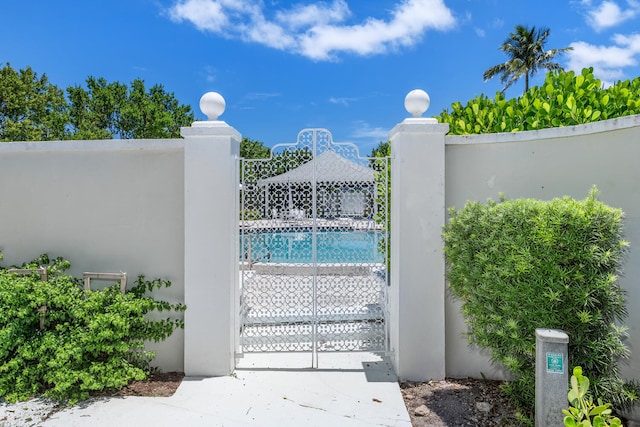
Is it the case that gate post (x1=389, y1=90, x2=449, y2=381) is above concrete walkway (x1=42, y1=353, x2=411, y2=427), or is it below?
above

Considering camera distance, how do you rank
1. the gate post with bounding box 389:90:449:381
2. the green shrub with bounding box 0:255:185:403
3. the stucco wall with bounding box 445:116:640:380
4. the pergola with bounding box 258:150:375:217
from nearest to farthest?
1. the stucco wall with bounding box 445:116:640:380
2. the green shrub with bounding box 0:255:185:403
3. the gate post with bounding box 389:90:449:381
4. the pergola with bounding box 258:150:375:217

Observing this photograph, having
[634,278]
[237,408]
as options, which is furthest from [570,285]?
[237,408]

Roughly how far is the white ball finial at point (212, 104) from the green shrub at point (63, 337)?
2246 millimetres

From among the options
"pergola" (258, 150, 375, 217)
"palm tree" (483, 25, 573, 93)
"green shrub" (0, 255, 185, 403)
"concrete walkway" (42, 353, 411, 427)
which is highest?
"palm tree" (483, 25, 573, 93)

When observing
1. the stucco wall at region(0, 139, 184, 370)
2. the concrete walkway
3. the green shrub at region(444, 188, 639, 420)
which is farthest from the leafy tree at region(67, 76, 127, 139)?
the green shrub at region(444, 188, 639, 420)

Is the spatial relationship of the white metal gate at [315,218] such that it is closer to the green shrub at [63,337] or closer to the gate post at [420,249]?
the gate post at [420,249]

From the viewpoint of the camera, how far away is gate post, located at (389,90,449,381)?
3.89 metres

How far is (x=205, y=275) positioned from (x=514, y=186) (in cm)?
357

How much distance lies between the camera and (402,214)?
3.91m

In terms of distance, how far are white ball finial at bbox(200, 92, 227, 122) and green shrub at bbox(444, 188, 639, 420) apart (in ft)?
10.5

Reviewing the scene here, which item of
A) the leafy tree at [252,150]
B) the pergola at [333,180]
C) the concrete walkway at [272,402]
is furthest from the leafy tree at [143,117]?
the concrete walkway at [272,402]

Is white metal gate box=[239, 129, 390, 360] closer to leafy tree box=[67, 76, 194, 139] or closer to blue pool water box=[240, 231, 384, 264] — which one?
blue pool water box=[240, 231, 384, 264]

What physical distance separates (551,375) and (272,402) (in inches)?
96.8

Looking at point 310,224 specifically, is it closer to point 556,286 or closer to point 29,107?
point 556,286
